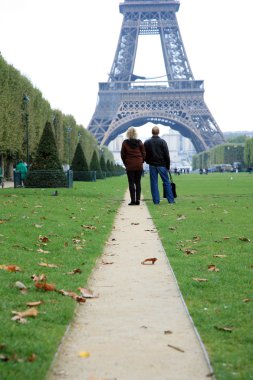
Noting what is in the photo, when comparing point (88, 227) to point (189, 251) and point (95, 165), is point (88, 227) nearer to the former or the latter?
point (189, 251)

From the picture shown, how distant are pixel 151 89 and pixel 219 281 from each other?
116m

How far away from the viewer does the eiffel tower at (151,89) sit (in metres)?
115

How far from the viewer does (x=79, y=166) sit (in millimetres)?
48188

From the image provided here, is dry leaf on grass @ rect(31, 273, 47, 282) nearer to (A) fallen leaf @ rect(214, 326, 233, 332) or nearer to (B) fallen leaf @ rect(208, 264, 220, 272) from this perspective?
(B) fallen leaf @ rect(208, 264, 220, 272)

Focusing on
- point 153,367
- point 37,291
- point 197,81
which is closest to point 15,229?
point 37,291

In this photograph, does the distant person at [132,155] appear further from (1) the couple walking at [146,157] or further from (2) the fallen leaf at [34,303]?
(2) the fallen leaf at [34,303]

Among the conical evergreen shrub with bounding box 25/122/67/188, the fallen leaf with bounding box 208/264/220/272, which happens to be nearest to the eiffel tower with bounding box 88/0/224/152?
the conical evergreen shrub with bounding box 25/122/67/188

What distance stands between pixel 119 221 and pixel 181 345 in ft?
31.2

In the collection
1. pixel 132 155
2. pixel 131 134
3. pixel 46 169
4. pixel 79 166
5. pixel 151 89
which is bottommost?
pixel 46 169

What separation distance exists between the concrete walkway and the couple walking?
33.6 feet

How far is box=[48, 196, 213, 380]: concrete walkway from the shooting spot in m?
3.75

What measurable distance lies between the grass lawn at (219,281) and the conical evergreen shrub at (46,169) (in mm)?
17026

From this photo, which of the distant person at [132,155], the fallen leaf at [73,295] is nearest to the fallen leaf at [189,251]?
the fallen leaf at [73,295]

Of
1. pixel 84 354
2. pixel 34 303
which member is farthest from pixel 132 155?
→ pixel 84 354
